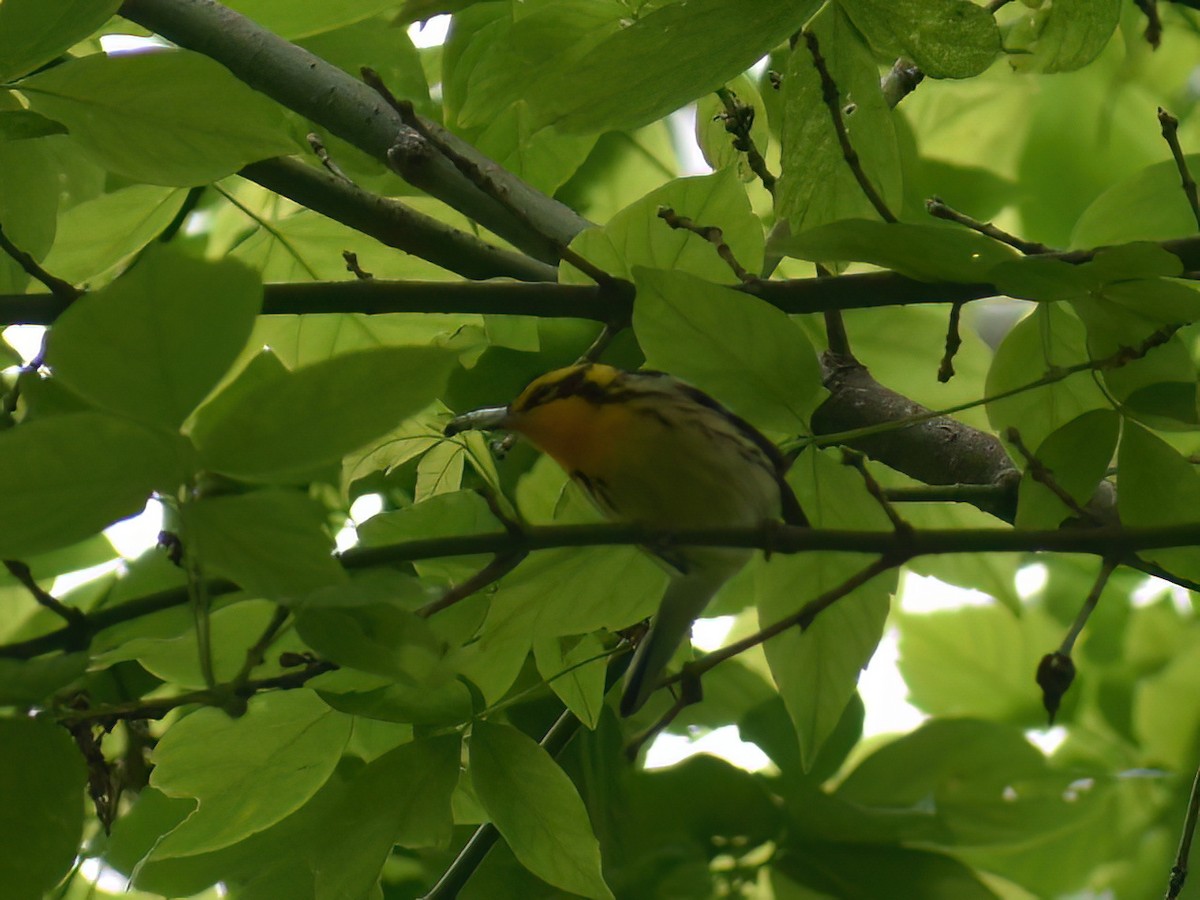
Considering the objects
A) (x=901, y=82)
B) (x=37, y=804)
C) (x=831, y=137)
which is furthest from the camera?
(x=901, y=82)

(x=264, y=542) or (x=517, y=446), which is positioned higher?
(x=517, y=446)

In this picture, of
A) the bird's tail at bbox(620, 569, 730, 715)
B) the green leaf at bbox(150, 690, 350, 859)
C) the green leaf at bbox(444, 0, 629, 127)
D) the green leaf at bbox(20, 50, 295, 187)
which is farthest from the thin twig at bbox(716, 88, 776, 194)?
the green leaf at bbox(150, 690, 350, 859)

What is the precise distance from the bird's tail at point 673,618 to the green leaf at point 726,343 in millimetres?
236

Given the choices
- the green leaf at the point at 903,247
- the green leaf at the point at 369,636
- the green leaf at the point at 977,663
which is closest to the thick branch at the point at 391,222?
the green leaf at the point at 903,247

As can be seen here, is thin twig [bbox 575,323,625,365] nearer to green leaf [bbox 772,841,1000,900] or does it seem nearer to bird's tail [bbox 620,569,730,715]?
bird's tail [bbox 620,569,730,715]

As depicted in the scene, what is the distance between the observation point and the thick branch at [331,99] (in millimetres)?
1096

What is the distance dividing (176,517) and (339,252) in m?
0.68

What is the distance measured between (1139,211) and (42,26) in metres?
0.81

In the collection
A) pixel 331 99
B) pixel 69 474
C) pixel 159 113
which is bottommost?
pixel 69 474

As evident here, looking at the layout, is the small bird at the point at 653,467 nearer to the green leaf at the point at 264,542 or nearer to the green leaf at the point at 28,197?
the green leaf at the point at 28,197

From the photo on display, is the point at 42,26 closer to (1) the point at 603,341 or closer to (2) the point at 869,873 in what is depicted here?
(1) the point at 603,341

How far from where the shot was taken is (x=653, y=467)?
0.98m

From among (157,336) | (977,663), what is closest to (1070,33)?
(157,336)

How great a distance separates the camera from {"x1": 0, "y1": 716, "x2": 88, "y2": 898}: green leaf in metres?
0.56
